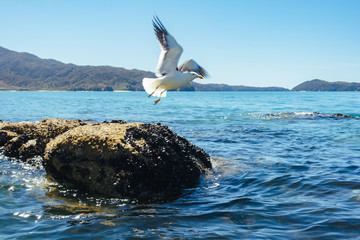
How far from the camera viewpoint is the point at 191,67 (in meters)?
12.2

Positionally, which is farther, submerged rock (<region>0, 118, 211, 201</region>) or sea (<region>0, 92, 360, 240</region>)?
submerged rock (<region>0, 118, 211, 201</region>)

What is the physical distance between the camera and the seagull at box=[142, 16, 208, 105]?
9.38 metres

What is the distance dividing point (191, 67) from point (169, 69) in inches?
66.1

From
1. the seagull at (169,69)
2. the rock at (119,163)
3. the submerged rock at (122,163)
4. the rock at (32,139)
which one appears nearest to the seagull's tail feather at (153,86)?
the seagull at (169,69)

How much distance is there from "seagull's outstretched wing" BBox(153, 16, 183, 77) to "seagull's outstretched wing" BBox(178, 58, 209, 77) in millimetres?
1202

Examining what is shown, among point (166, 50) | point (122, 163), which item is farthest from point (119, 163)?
point (166, 50)

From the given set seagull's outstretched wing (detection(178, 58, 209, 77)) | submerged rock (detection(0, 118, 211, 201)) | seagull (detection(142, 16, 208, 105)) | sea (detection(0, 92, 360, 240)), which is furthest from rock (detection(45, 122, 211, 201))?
seagull's outstretched wing (detection(178, 58, 209, 77))

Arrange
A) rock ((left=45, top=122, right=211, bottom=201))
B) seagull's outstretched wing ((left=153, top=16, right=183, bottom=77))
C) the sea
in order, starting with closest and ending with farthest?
1. the sea
2. rock ((left=45, top=122, right=211, bottom=201))
3. seagull's outstretched wing ((left=153, top=16, right=183, bottom=77))

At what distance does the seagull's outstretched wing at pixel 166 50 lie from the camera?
9267 millimetres

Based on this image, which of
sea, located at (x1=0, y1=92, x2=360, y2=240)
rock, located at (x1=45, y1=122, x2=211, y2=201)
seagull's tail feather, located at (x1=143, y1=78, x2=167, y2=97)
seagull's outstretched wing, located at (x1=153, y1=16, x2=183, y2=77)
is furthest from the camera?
seagull's tail feather, located at (x1=143, y1=78, x2=167, y2=97)

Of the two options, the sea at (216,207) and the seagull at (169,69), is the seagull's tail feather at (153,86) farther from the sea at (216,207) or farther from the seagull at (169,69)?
the sea at (216,207)

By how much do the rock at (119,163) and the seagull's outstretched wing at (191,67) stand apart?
4551 millimetres

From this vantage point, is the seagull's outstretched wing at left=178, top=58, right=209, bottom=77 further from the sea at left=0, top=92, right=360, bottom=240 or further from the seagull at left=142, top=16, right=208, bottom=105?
the sea at left=0, top=92, right=360, bottom=240

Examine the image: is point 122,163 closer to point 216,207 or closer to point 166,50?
point 216,207
